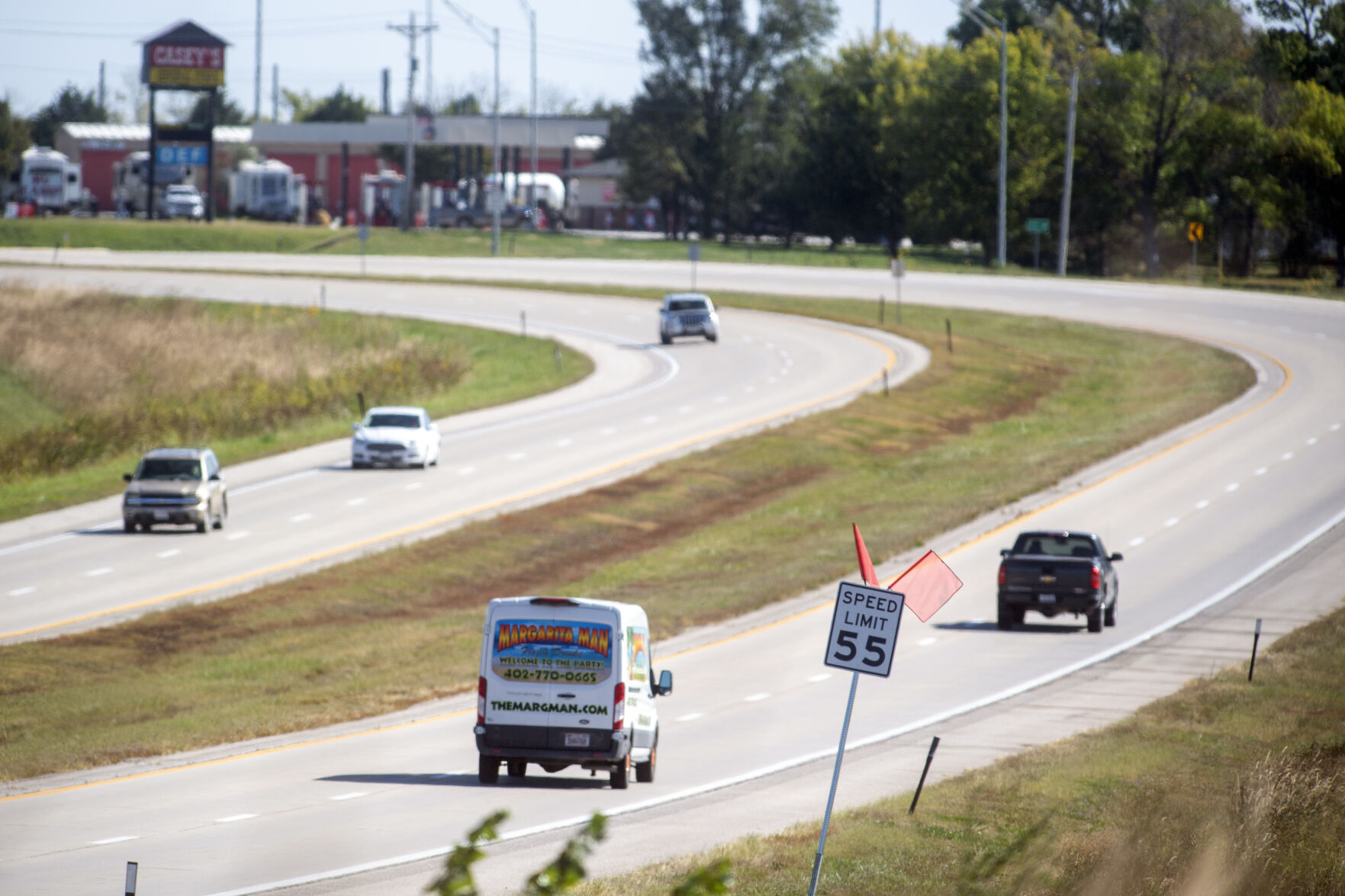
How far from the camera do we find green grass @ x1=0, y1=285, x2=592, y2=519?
45969 mm

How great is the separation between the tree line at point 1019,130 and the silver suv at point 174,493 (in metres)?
66.3

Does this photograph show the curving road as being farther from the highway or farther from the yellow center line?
the highway

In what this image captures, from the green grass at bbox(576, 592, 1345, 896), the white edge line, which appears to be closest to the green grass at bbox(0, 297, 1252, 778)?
the white edge line

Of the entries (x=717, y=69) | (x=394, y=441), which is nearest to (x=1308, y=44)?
(x=717, y=69)

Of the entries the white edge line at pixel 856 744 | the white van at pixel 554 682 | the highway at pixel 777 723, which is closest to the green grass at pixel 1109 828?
the highway at pixel 777 723

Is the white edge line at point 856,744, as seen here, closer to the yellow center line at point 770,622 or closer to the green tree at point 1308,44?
the yellow center line at point 770,622

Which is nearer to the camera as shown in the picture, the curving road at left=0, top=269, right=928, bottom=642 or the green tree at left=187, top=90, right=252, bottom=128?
the curving road at left=0, top=269, right=928, bottom=642

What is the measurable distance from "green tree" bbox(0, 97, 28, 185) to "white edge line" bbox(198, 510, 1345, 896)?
410ft

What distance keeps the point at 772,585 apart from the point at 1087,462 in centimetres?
1543

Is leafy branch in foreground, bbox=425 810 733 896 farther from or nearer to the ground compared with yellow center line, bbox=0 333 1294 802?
farther from the ground

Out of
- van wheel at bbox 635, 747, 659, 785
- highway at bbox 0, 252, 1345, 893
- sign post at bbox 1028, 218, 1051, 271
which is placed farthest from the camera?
sign post at bbox 1028, 218, 1051, 271

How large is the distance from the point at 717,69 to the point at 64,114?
100 m

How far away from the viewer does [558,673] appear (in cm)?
1562

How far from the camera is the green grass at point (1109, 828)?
10.4m
